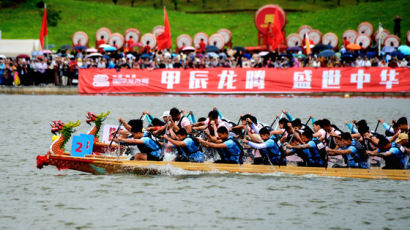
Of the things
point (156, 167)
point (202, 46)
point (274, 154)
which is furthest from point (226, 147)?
point (202, 46)

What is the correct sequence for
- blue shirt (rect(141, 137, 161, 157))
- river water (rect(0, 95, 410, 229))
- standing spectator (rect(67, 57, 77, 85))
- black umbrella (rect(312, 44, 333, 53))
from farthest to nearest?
black umbrella (rect(312, 44, 333, 53))
standing spectator (rect(67, 57, 77, 85))
blue shirt (rect(141, 137, 161, 157))
river water (rect(0, 95, 410, 229))

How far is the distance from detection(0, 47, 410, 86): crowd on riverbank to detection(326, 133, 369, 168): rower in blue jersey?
22.7m

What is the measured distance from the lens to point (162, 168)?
54.2 feet

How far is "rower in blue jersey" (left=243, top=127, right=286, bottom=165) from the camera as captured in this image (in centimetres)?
1611

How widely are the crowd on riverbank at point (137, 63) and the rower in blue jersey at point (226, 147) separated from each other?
74.4 ft

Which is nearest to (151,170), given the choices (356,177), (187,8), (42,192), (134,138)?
(134,138)

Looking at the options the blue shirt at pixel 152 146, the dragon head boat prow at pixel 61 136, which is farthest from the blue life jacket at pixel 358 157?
the dragon head boat prow at pixel 61 136

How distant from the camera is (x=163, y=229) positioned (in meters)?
12.0

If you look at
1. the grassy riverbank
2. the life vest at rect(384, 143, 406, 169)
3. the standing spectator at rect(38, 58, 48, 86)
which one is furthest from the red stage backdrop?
the grassy riverbank

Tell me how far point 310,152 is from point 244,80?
21.7m

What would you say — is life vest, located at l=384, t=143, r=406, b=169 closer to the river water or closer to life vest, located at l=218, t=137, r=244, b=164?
the river water

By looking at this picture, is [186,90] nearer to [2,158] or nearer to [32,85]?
[32,85]

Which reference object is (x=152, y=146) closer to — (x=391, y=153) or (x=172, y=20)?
(x=391, y=153)

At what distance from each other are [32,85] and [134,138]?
2699cm
